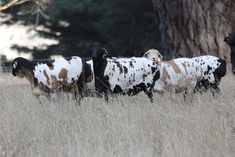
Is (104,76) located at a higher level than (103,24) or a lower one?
lower

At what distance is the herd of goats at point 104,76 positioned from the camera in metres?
10.6

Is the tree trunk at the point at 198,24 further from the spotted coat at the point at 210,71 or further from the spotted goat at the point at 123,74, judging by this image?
the spotted goat at the point at 123,74

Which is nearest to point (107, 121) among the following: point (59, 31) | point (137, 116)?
point (137, 116)

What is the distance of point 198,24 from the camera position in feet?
58.9

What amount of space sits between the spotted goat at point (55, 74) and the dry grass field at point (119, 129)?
0.59 metres

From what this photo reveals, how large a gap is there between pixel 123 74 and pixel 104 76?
345 mm

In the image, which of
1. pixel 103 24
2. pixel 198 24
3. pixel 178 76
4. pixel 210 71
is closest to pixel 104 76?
pixel 178 76

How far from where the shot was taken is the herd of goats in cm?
1062

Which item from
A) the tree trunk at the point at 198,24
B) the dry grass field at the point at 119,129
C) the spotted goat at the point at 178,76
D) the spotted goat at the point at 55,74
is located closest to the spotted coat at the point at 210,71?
the spotted goat at the point at 178,76

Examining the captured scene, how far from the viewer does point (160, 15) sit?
741 inches

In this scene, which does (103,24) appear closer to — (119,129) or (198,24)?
(198,24)

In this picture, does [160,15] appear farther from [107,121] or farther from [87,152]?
[87,152]

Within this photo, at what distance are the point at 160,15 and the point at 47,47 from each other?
721 inches

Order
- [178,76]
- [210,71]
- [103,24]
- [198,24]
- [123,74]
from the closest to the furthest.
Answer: [123,74]
[178,76]
[210,71]
[198,24]
[103,24]
